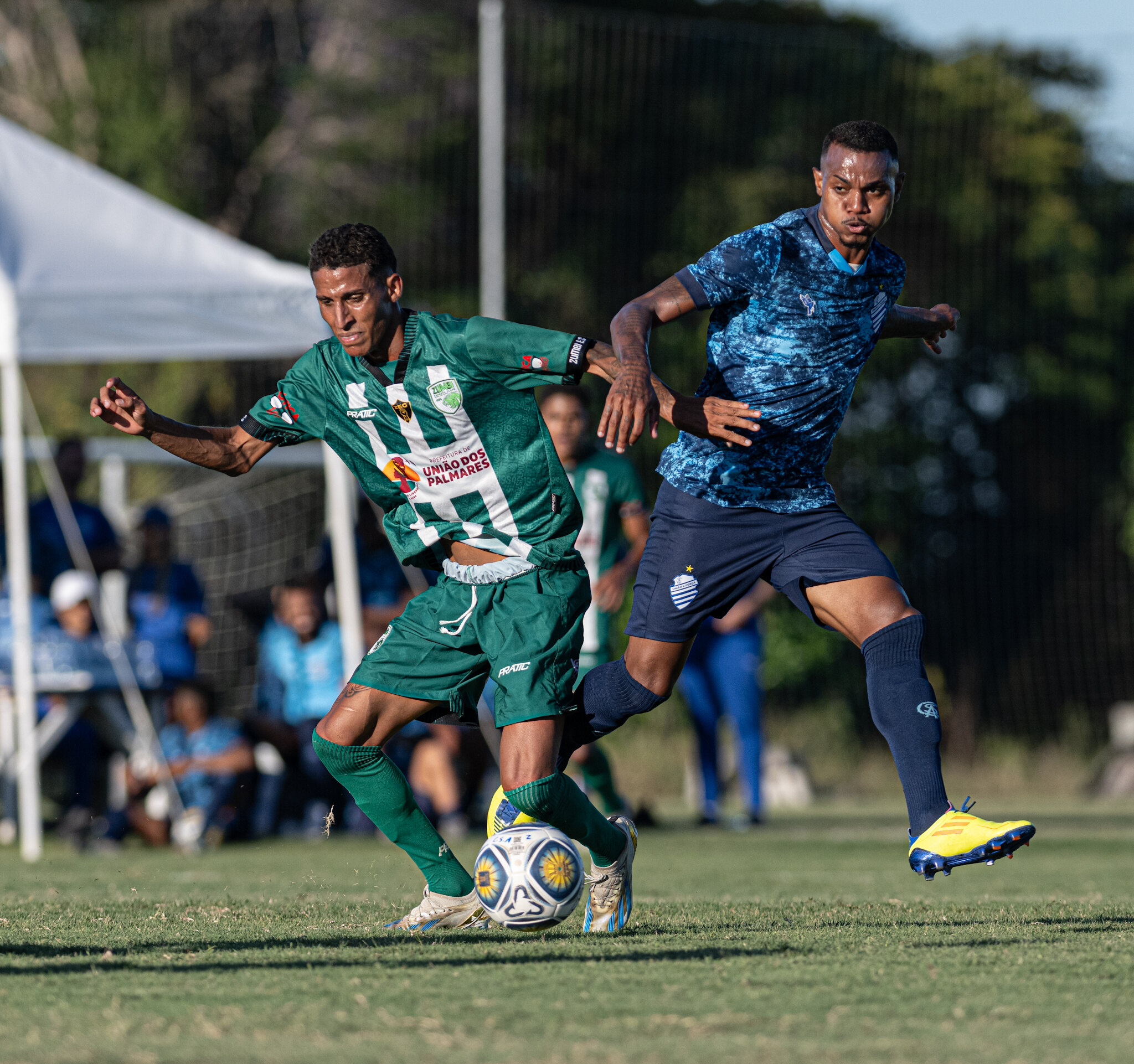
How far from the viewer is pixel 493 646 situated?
503 centimetres

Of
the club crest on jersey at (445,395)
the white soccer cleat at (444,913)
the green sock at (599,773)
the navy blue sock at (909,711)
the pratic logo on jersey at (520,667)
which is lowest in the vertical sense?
the green sock at (599,773)

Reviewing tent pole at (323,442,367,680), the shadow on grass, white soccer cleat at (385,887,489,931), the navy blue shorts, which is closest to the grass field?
the shadow on grass

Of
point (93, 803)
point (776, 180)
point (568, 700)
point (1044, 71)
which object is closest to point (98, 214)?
point (93, 803)

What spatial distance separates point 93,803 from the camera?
442 inches

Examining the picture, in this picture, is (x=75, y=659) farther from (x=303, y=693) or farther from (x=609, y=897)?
(x=609, y=897)

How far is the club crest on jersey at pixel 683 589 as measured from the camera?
5422mm

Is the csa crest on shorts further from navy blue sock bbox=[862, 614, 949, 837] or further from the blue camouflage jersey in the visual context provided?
navy blue sock bbox=[862, 614, 949, 837]

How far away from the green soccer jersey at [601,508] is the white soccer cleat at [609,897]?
384 cm

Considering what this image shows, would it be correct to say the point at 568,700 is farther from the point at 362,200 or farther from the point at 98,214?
the point at 362,200

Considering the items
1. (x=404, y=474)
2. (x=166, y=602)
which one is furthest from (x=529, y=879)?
(x=166, y=602)

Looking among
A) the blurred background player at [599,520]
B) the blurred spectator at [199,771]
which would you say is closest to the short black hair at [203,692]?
the blurred spectator at [199,771]

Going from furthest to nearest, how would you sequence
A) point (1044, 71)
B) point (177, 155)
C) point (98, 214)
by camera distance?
point (1044, 71) < point (177, 155) < point (98, 214)

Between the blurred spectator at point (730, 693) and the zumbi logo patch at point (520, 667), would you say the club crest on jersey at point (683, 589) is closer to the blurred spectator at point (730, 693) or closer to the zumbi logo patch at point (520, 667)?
the zumbi logo patch at point (520, 667)

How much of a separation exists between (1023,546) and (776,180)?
17.8 feet
